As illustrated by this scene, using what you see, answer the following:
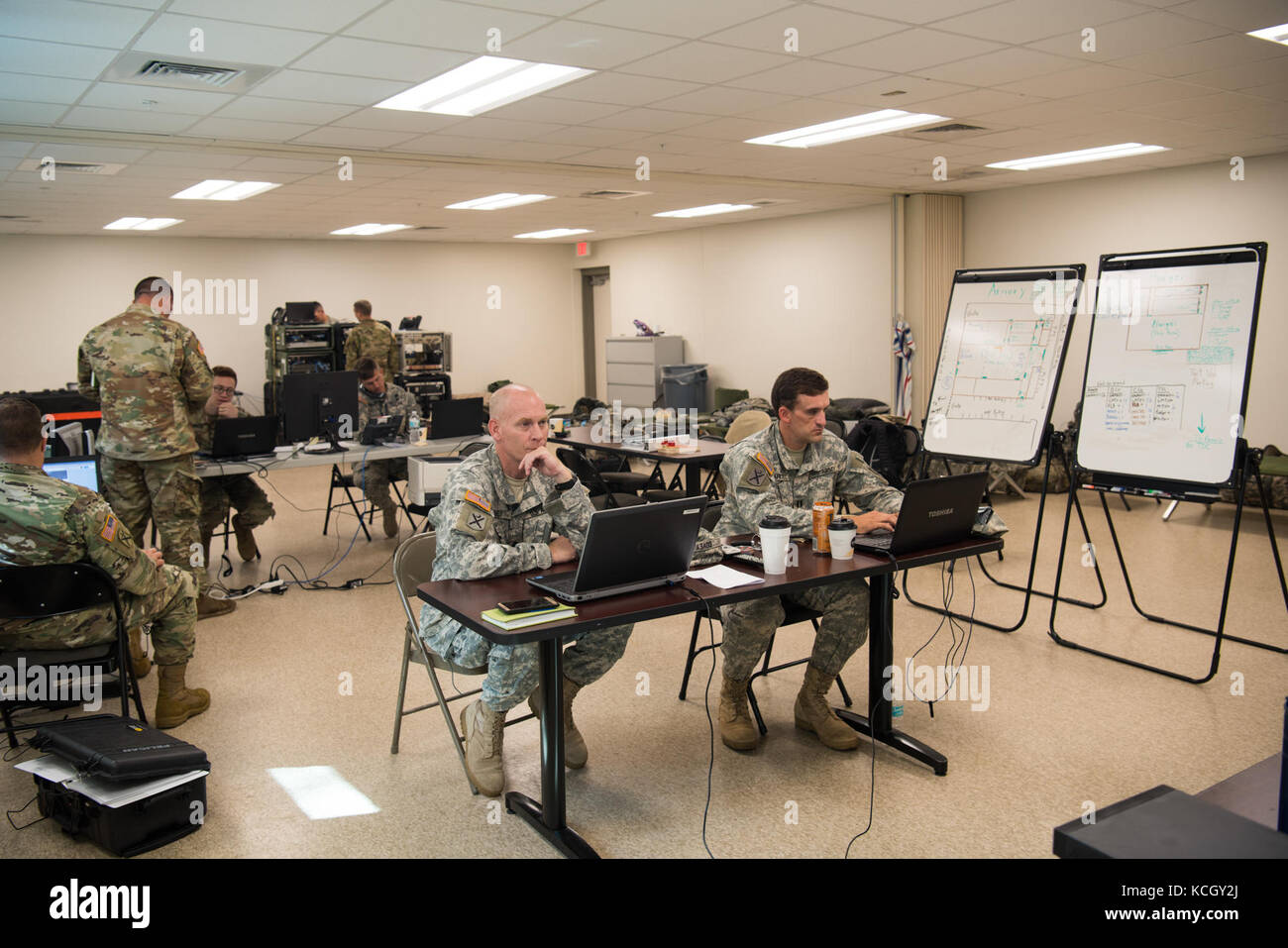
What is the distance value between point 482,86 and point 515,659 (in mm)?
3321

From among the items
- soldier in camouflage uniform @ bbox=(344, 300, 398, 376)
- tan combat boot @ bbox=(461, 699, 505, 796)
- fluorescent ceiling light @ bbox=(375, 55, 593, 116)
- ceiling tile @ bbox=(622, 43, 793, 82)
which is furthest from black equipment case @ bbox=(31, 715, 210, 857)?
soldier in camouflage uniform @ bbox=(344, 300, 398, 376)

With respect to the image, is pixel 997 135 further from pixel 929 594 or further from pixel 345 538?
pixel 345 538

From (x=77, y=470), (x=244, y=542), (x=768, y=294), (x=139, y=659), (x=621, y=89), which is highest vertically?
(x=621, y=89)

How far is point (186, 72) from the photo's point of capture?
446 cm

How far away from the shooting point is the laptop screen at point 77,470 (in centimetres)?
431

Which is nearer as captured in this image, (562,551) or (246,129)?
(562,551)

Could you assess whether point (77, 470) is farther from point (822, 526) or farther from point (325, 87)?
point (822, 526)

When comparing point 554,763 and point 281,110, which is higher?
point 281,110

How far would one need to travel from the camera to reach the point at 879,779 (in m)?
3.46

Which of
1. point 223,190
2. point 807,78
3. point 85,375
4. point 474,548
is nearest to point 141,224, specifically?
point 223,190

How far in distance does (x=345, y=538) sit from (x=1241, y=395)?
6.03 metres

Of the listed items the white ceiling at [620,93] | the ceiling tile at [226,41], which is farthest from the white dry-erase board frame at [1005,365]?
the ceiling tile at [226,41]

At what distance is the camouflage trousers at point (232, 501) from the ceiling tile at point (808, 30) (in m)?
4.23

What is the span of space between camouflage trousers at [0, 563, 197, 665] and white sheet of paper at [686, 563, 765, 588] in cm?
217
